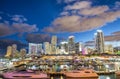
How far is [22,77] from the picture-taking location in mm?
5379

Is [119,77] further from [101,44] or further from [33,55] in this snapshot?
[101,44]

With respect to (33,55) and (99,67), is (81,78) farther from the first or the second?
(33,55)

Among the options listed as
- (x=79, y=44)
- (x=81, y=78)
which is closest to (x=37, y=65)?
(x=79, y=44)

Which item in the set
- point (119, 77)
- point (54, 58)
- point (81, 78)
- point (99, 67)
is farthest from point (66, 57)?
point (81, 78)

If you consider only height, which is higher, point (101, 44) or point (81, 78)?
point (101, 44)

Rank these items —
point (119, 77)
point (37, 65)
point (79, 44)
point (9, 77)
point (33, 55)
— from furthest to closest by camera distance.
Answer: point (79, 44)
point (33, 55)
point (37, 65)
point (119, 77)
point (9, 77)

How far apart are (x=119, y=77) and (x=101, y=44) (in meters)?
32.4

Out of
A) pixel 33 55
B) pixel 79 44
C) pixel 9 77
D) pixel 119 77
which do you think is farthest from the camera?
pixel 79 44

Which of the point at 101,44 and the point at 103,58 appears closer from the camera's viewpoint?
the point at 103,58

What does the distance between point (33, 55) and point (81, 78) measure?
3155cm

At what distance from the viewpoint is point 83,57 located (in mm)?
37688

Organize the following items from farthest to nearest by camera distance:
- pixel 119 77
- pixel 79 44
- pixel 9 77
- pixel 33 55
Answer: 1. pixel 79 44
2. pixel 33 55
3. pixel 119 77
4. pixel 9 77

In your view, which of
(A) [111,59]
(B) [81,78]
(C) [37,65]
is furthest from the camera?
(A) [111,59]

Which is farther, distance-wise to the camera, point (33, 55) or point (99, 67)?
point (33, 55)
